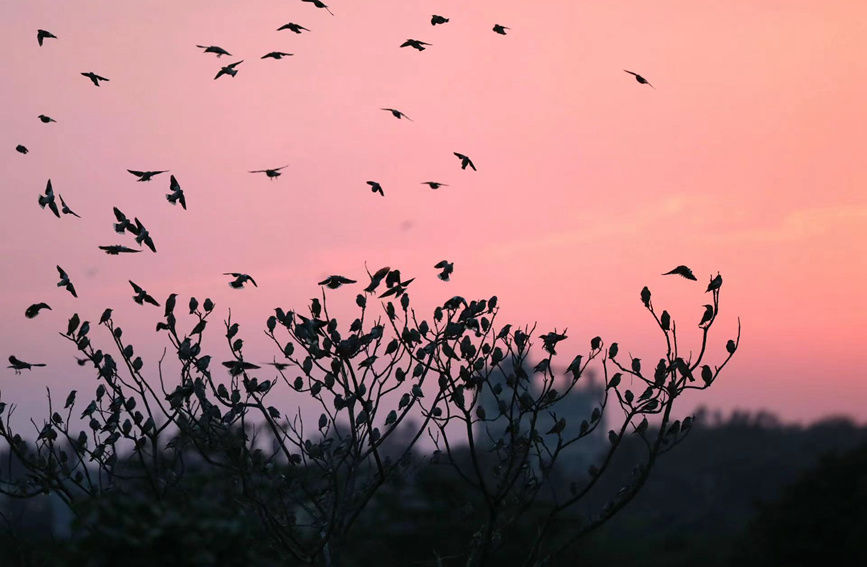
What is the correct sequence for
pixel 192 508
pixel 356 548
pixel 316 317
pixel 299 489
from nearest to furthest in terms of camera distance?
pixel 192 508 → pixel 316 317 → pixel 299 489 → pixel 356 548

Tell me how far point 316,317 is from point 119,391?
9.98 ft

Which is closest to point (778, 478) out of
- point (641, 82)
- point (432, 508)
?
point (432, 508)

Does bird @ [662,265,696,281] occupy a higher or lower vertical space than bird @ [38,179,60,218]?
lower

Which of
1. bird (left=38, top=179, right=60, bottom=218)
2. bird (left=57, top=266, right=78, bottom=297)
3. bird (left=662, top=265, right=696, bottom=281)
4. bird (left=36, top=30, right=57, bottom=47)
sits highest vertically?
bird (left=36, top=30, right=57, bottom=47)

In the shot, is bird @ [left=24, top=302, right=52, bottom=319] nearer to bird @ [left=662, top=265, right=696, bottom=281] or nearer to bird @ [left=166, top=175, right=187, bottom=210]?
bird @ [left=166, top=175, right=187, bottom=210]

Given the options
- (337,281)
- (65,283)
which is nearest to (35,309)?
(65,283)

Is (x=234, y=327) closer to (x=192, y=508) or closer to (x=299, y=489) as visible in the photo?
(x=299, y=489)

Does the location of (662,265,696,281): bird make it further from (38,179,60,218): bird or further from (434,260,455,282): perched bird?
(38,179,60,218): bird

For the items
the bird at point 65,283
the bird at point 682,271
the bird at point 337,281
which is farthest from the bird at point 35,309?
the bird at point 682,271

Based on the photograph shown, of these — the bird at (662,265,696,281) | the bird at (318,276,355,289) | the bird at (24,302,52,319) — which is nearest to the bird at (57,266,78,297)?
the bird at (24,302,52,319)

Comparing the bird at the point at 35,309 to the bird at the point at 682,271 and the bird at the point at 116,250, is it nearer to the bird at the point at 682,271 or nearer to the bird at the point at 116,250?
the bird at the point at 116,250

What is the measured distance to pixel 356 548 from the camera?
167 feet

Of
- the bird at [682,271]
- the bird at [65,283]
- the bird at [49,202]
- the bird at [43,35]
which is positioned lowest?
the bird at [682,271]

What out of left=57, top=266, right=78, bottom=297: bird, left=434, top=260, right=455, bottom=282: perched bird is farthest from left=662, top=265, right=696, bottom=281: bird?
left=57, top=266, right=78, bottom=297: bird
